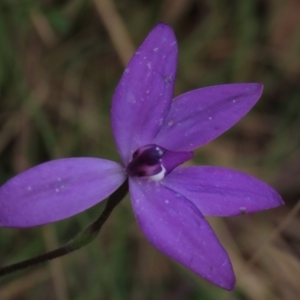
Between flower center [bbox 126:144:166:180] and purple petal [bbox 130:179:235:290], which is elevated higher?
flower center [bbox 126:144:166:180]

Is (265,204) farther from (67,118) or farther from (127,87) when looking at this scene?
(67,118)

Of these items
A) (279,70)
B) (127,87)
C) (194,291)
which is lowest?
(194,291)

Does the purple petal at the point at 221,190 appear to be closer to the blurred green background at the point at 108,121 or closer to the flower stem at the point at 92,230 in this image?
the flower stem at the point at 92,230

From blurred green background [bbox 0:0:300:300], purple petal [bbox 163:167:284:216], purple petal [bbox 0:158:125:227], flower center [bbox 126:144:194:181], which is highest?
purple petal [bbox 0:158:125:227]

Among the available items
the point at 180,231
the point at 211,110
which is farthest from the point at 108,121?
the point at 180,231

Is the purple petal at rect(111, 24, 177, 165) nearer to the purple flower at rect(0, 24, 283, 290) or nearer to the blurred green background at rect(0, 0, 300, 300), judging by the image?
the purple flower at rect(0, 24, 283, 290)

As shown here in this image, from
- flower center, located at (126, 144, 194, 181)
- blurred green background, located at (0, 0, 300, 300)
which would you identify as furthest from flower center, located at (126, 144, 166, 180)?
blurred green background, located at (0, 0, 300, 300)

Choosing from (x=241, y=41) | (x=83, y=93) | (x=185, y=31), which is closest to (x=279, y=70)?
(x=241, y=41)

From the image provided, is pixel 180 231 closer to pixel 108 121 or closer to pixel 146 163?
pixel 146 163
